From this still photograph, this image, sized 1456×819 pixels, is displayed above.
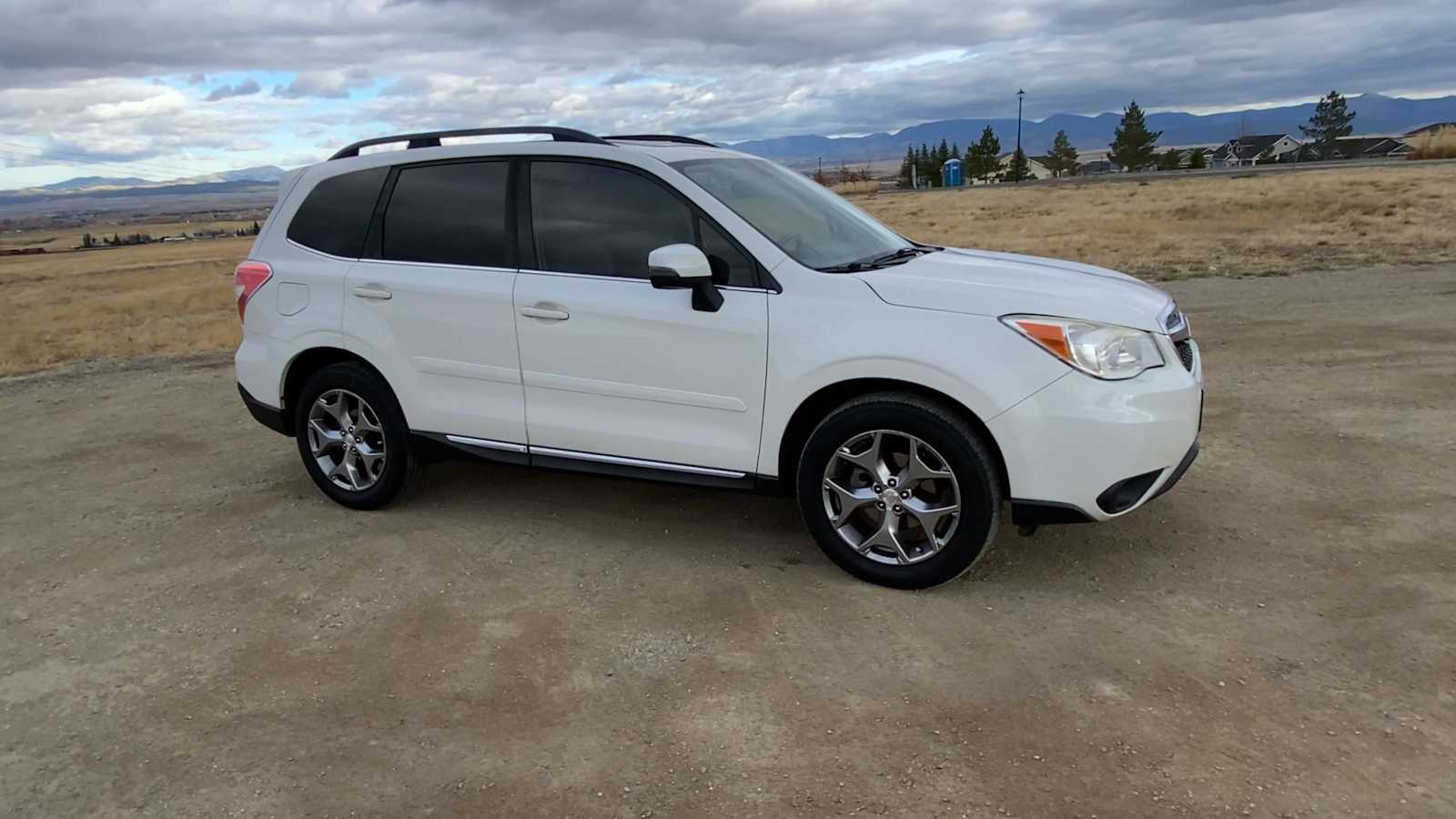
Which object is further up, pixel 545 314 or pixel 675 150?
pixel 675 150

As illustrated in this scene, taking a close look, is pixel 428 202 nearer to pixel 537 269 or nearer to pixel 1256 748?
pixel 537 269

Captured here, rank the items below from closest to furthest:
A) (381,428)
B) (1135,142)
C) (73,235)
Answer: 1. (381,428)
2. (1135,142)
3. (73,235)

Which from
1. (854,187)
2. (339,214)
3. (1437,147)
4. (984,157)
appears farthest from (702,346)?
(984,157)

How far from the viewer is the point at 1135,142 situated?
269 feet

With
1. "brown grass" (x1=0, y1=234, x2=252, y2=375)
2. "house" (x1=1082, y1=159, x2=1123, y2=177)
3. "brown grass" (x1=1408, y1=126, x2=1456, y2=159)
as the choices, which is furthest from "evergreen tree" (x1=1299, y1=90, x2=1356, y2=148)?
"brown grass" (x1=0, y1=234, x2=252, y2=375)

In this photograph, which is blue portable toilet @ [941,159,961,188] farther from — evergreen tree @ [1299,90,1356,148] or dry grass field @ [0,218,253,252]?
dry grass field @ [0,218,253,252]

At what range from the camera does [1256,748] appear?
292 cm

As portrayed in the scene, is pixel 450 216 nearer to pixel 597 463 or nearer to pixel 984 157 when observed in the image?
pixel 597 463

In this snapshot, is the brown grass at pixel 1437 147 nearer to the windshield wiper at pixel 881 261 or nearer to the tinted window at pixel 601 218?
the windshield wiper at pixel 881 261

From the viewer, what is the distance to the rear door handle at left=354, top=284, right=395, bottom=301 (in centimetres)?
490

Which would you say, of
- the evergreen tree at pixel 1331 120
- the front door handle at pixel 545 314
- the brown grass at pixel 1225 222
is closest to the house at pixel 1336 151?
the evergreen tree at pixel 1331 120

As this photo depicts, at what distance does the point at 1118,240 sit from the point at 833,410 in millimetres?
17113

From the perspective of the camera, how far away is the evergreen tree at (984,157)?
3282 inches

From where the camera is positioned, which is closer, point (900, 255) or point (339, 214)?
point (900, 255)
